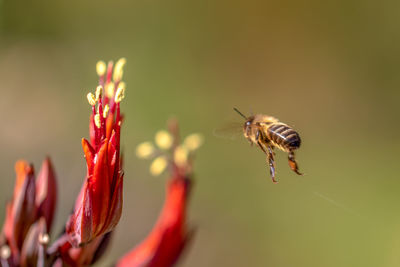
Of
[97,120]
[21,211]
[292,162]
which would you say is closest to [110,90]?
[97,120]

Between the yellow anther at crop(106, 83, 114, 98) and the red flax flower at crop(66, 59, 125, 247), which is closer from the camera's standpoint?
the red flax flower at crop(66, 59, 125, 247)

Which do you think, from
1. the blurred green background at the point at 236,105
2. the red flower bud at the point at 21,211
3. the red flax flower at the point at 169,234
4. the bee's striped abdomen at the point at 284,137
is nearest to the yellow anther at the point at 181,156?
the red flax flower at the point at 169,234

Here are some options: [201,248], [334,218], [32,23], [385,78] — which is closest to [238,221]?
[201,248]

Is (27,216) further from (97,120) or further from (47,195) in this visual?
(97,120)

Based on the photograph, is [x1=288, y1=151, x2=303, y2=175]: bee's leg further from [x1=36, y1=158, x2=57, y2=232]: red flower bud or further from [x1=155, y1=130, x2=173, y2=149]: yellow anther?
[x1=36, y1=158, x2=57, y2=232]: red flower bud

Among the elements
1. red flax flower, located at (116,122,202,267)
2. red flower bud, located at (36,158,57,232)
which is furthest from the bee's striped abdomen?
red flower bud, located at (36,158,57,232)

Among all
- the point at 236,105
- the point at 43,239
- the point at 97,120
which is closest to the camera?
the point at 97,120

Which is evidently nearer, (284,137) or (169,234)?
(284,137)
